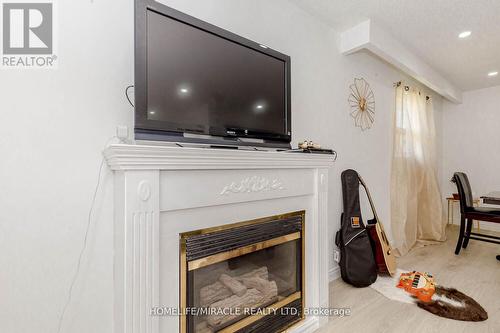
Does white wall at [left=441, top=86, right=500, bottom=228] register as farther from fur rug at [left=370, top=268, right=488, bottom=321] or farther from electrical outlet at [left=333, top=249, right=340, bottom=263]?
electrical outlet at [left=333, top=249, right=340, bottom=263]

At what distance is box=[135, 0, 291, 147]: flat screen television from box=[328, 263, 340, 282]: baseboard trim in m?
1.46

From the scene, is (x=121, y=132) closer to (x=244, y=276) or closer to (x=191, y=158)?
(x=191, y=158)

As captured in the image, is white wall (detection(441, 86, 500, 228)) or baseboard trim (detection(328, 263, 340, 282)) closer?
baseboard trim (detection(328, 263, 340, 282))

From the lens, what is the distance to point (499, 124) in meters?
4.30

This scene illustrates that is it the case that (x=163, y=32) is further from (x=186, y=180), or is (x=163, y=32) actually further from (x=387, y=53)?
(x=387, y=53)

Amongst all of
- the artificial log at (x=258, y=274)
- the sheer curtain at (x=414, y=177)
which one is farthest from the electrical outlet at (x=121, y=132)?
the sheer curtain at (x=414, y=177)

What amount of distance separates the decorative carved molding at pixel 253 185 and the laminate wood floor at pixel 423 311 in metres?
1.06

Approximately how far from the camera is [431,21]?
2363mm

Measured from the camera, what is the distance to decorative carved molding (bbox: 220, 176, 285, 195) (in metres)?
1.36

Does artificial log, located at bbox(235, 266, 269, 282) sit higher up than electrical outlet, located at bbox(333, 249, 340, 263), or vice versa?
artificial log, located at bbox(235, 266, 269, 282)

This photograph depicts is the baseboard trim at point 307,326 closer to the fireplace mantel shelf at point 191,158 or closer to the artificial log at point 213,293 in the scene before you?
the artificial log at point 213,293

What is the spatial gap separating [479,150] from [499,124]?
0.49m

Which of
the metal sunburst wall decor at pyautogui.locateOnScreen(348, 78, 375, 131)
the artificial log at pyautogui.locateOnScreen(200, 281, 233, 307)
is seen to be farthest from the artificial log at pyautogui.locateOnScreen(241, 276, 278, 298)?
the metal sunburst wall decor at pyautogui.locateOnScreen(348, 78, 375, 131)

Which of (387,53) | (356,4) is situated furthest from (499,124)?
(356,4)
